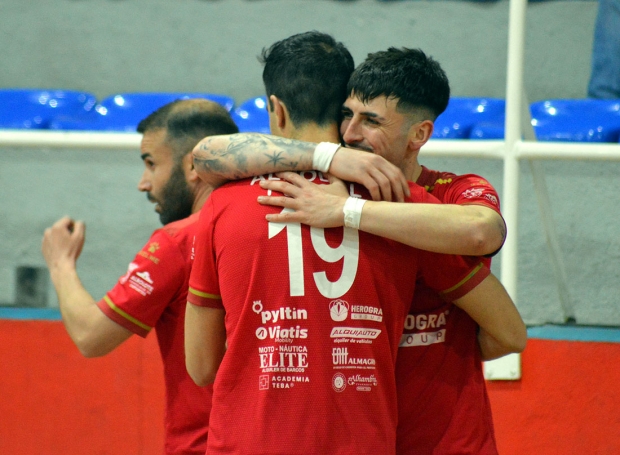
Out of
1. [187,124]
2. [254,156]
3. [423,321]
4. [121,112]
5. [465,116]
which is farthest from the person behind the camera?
[121,112]

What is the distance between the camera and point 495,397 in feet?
8.36

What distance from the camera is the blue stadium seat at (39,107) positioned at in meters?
4.16

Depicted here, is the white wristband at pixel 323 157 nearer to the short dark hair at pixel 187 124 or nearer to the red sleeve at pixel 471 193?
the red sleeve at pixel 471 193

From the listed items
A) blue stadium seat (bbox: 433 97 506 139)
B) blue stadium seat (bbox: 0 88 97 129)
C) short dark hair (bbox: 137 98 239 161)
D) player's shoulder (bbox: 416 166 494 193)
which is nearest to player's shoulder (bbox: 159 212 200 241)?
short dark hair (bbox: 137 98 239 161)

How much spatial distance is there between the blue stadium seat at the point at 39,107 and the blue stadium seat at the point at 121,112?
0.11 m

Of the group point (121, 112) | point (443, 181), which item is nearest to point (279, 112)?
point (443, 181)

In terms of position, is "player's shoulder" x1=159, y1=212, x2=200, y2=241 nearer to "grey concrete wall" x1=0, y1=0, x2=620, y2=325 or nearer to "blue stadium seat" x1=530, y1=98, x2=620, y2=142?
"grey concrete wall" x1=0, y1=0, x2=620, y2=325

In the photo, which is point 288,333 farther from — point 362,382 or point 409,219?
point 409,219

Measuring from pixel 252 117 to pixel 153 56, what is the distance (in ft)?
4.59

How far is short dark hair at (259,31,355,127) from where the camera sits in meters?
1.56

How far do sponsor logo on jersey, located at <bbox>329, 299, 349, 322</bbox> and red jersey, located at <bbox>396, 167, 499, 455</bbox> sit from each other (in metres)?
0.24

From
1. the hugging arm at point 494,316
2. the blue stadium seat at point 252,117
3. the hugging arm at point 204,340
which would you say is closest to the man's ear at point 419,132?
the hugging arm at point 494,316

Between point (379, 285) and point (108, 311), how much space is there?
94cm

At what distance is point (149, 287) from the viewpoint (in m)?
2.01
